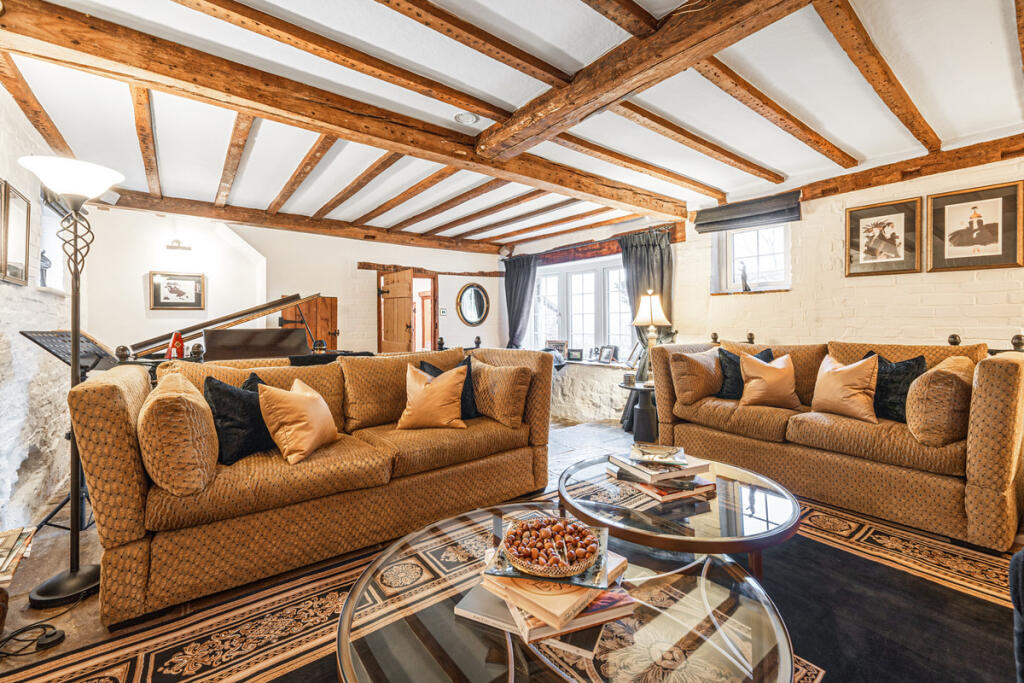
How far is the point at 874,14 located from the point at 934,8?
0.22 metres

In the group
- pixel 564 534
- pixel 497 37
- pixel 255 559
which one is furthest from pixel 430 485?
pixel 497 37

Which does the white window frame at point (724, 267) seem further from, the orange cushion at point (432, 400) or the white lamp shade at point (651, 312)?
the orange cushion at point (432, 400)

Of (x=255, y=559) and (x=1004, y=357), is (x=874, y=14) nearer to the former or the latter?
(x=1004, y=357)

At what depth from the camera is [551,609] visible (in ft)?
3.17

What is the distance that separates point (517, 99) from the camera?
260 centimetres

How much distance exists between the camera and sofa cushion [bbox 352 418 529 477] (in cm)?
219

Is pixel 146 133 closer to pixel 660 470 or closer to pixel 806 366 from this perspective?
pixel 660 470

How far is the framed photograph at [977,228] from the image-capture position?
2.92 metres

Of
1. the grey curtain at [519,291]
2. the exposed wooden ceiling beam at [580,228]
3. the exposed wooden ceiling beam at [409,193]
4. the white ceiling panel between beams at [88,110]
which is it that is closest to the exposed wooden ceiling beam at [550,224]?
the exposed wooden ceiling beam at [580,228]

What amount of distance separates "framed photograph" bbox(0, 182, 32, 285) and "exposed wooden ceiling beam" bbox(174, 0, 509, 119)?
1437 millimetres

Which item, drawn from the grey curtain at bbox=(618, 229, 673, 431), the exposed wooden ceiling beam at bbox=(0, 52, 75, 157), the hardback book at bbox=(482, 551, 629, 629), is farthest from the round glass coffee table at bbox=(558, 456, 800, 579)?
the exposed wooden ceiling beam at bbox=(0, 52, 75, 157)

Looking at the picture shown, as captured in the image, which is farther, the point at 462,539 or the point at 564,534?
the point at 462,539

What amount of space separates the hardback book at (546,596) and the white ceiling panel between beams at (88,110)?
10.6ft

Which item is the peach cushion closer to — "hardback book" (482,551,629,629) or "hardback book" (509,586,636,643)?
"hardback book" (509,586,636,643)
